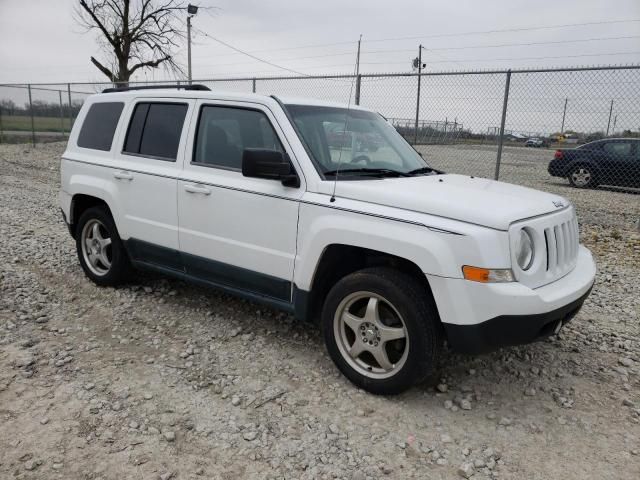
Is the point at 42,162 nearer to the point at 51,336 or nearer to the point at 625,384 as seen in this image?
the point at 51,336

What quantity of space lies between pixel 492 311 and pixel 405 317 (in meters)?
0.51

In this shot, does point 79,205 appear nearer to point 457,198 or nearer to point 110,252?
point 110,252

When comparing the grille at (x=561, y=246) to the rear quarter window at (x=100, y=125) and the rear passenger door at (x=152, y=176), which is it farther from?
the rear quarter window at (x=100, y=125)

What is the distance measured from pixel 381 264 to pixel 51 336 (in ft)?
8.84

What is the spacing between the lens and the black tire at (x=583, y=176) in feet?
41.2

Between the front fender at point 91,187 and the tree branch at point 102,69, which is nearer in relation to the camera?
the front fender at point 91,187

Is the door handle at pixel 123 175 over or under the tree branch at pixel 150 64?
under

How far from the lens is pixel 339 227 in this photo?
10.9 ft

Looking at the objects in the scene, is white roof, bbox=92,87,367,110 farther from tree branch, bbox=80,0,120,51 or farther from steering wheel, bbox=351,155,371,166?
tree branch, bbox=80,0,120,51

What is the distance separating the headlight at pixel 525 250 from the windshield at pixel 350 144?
1.14m

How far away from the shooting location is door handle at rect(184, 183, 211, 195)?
4.03 meters

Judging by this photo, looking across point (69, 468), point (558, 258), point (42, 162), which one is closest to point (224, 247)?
point (69, 468)

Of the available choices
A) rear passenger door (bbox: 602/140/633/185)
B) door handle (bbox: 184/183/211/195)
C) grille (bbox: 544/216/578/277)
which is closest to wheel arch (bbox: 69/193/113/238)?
door handle (bbox: 184/183/211/195)

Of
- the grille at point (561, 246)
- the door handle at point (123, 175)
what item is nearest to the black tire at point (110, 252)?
the door handle at point (123, 175)
